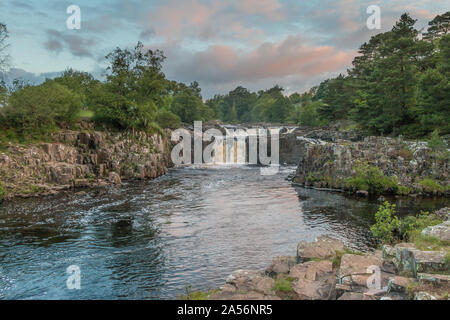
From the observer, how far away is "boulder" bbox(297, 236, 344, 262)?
12531 millimetres

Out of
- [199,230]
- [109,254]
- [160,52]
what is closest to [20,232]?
[109,254]

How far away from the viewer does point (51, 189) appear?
30703mm

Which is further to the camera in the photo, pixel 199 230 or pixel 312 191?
pixel 312 191

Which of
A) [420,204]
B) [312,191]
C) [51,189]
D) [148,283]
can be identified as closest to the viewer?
[148,283]

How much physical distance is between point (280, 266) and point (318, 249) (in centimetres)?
184

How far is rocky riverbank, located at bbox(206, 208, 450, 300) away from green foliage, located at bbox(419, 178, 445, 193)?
20.5m

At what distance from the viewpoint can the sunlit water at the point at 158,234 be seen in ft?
42.7

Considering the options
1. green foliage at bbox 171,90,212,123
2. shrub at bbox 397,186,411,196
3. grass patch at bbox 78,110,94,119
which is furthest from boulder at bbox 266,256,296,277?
green foliage at bbox 171,90,212,123

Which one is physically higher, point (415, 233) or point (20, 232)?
point (415, 233)

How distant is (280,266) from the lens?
12508 millimetres

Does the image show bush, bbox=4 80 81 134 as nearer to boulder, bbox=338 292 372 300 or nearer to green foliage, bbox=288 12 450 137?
boulder, bbox=338 292 372 300
